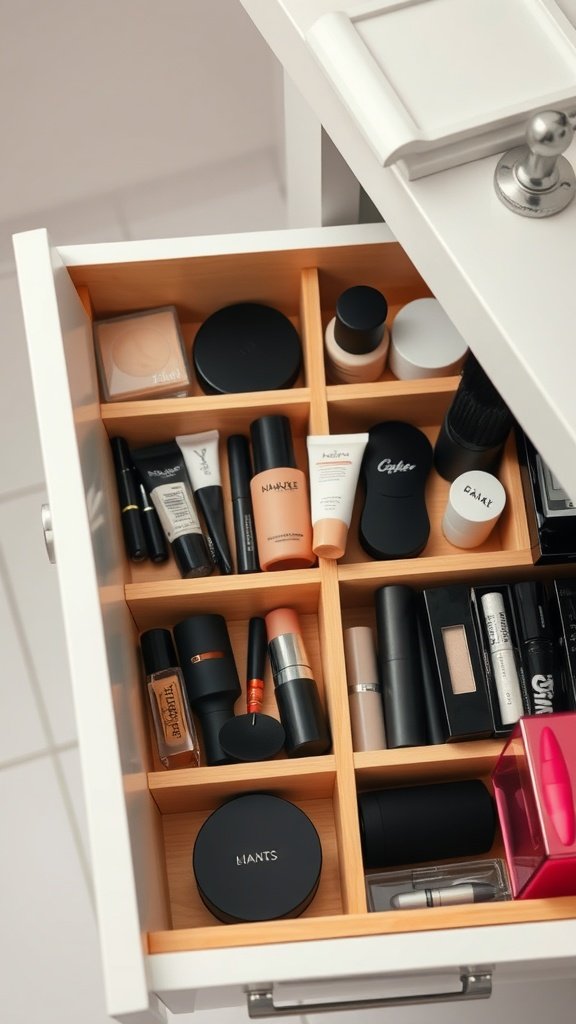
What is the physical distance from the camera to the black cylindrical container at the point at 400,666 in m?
1.00

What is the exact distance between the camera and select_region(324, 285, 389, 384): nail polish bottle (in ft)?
3.34

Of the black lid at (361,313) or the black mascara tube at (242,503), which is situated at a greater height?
the black lid at (361,313)

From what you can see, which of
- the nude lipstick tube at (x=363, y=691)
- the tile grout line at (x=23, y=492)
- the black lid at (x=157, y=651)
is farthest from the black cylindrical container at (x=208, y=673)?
the tile grout line at (x=23, y=492)

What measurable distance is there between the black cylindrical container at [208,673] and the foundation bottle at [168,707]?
12 millimetres

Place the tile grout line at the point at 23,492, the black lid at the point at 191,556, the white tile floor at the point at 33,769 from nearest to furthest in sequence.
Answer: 1. the black lid at the point at 191,556
2. the white tile floor at the point at 33,769
3. the tile grout line at the point at 23,492

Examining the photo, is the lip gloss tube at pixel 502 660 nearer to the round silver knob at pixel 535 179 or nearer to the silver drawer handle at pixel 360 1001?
the silver drawer handle at pixel 360 1001

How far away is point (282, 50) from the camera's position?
825 mm

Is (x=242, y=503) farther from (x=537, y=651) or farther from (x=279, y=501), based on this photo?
(x=537, y=651)

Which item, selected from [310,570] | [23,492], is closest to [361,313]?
[310,570]

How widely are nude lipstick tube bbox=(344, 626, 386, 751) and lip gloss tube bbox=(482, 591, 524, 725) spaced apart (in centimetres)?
12

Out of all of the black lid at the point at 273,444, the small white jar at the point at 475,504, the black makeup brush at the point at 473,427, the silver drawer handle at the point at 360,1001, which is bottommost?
the silver drawer handle at the point at 360,1001

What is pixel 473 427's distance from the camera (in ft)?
3.31

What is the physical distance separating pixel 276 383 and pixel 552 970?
2.15ft

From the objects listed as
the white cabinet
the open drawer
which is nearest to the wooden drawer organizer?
the open drawer
